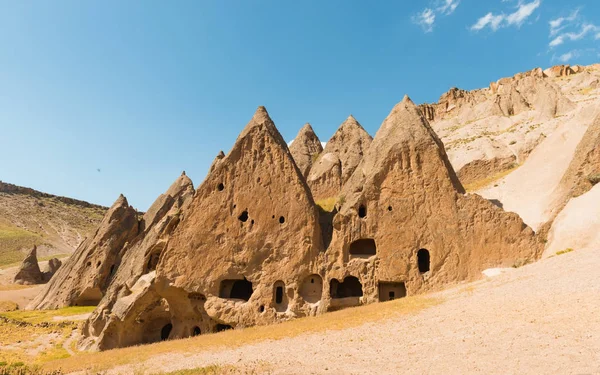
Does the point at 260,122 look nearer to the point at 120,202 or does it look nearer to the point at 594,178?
the point at 594,178

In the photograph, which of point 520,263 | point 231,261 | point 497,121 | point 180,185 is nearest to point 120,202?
point 180,185

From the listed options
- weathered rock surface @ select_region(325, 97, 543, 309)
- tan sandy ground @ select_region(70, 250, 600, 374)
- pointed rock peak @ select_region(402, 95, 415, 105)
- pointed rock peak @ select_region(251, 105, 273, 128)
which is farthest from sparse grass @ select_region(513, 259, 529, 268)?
pointed rock peak @ select_region(251, 105, 273, 128)

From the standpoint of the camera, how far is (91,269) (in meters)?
39.7

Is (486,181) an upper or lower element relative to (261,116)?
upper

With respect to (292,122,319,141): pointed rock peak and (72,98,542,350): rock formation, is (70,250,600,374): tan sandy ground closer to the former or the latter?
(72,98,542,350): rock formation

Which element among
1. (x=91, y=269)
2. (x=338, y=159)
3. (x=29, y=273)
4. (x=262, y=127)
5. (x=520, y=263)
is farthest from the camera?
(x=29, y=273)

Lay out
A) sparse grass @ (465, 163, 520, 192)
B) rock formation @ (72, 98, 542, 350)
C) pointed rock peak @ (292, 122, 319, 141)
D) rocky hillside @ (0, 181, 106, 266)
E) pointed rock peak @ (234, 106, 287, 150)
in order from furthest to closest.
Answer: rocky hillside @ (0, 181, 106, 266), pointed rock peak @ (292, 122, 319, 141), sparse grass @ (465, 163, 520, 192), pointed rock peak @ (234, 106, 287, 150), rock formation @ (72, 98, 542, 350)

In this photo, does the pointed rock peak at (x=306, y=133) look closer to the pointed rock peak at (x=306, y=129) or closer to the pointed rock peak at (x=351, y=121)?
the pointed rock peak at (x=306, y=129)

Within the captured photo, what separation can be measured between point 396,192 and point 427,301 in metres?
7.68

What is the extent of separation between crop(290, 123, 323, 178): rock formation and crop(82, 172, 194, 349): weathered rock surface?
13.8 m

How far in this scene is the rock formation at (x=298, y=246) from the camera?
22.3 metres

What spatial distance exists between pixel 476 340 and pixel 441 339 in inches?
44.0

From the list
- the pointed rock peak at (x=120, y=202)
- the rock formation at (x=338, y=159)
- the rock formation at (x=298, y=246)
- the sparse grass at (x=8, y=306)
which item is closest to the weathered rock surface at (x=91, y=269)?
the pointed rock peak at (x=120, y=202)

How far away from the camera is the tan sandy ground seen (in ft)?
32.2
